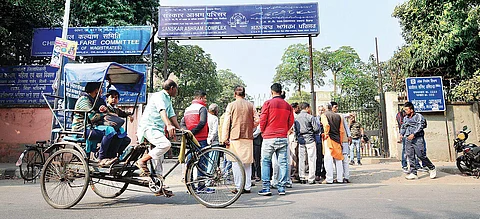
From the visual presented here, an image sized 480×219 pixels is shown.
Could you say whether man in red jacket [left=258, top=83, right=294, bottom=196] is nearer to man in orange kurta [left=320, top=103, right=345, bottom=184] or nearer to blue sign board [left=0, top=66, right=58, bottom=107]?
man in orange kurta [left=320, top=103, right=345, bottom=184]

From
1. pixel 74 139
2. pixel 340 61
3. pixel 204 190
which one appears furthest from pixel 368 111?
pixel 340 61

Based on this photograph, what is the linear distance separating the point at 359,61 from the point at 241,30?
96.4ft

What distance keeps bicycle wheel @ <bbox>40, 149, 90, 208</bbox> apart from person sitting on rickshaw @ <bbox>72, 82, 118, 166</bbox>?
0.27 metres

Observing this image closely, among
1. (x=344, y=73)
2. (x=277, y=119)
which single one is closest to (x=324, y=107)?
(x=277, y=119)

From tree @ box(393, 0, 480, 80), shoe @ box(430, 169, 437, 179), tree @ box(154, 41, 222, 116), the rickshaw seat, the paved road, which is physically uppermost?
tree @ box(154, 41, 222, 116)

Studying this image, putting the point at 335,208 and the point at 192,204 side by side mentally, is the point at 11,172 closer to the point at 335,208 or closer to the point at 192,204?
the point at 192,204

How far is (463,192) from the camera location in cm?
563

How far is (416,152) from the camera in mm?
7406

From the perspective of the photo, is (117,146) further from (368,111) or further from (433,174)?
(368,111)

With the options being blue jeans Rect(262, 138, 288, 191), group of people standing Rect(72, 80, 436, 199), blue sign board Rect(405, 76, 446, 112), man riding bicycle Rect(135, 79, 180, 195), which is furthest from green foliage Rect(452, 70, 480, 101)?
man riding bicycle Rect(135, 79, 180, 195)

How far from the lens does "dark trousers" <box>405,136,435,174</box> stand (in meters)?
7.36

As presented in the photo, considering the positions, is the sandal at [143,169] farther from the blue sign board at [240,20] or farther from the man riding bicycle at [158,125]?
the blue sign board at [240,20]

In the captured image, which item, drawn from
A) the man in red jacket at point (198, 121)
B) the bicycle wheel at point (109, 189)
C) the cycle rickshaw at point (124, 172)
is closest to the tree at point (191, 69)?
the man in red jacket at point (198, 121)

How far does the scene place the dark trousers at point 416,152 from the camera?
290 inches
